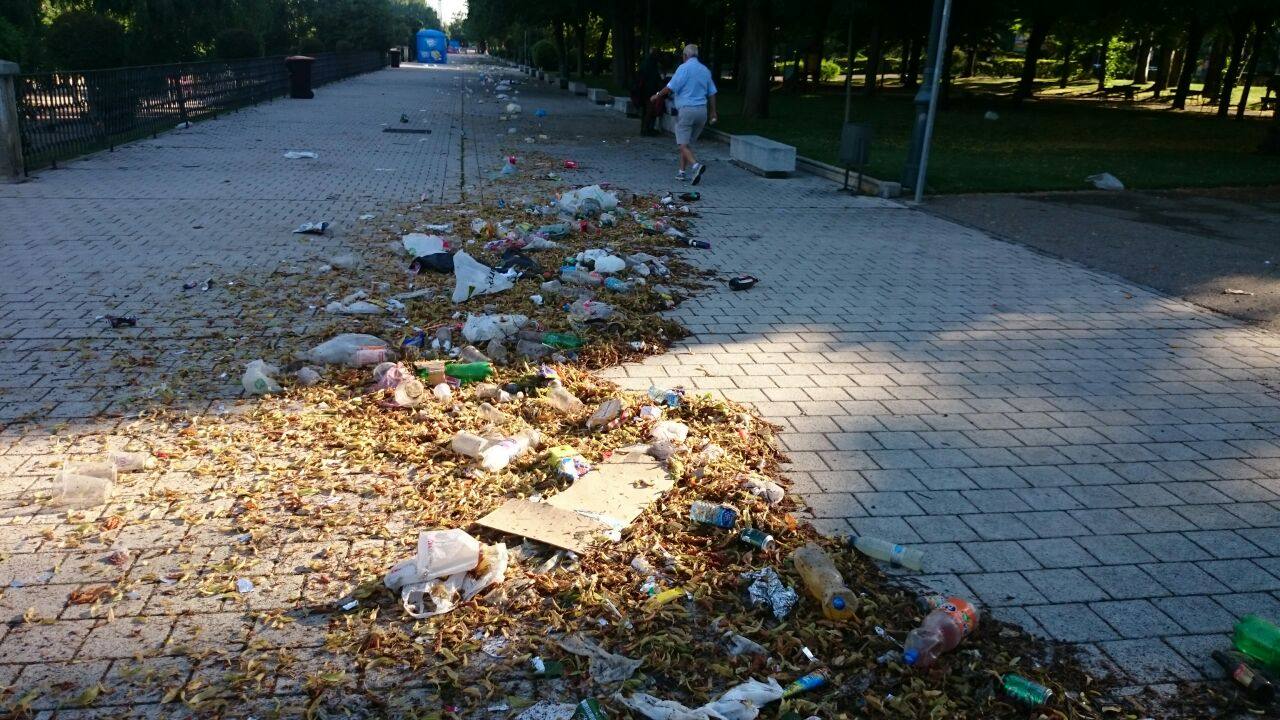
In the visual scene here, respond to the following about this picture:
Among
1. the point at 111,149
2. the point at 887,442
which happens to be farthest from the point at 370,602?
the point at 111,149

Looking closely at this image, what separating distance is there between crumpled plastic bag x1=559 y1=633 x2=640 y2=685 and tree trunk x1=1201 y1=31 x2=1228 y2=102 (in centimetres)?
4096

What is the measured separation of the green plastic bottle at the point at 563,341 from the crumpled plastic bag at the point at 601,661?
3.17m

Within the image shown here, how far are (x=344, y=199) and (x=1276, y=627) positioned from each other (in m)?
10.7

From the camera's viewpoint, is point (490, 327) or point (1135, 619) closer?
point (1135, 619)

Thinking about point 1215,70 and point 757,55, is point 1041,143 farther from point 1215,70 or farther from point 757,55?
point 1215,70

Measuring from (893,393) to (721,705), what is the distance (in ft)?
10.7

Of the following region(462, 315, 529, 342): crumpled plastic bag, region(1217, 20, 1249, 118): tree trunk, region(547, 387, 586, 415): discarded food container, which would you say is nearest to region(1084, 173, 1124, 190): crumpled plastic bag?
region(462, 315, 529, 342): crumpled plastic bag

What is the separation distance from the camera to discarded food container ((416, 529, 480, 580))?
11.4 ft

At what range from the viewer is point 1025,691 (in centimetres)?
295

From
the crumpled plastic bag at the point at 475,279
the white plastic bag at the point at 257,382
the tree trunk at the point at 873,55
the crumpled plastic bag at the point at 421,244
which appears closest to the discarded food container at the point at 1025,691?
the white plastic bag at the point at 257,382

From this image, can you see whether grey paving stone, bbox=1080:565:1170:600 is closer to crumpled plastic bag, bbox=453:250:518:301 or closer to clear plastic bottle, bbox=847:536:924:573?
clear plastic bottle, bbox=847:536:924:573

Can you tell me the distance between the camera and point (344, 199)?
11.6m

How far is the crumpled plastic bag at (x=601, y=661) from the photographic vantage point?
302 centimetres

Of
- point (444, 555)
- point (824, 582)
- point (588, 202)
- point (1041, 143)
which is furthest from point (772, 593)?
point (1041, 143)
